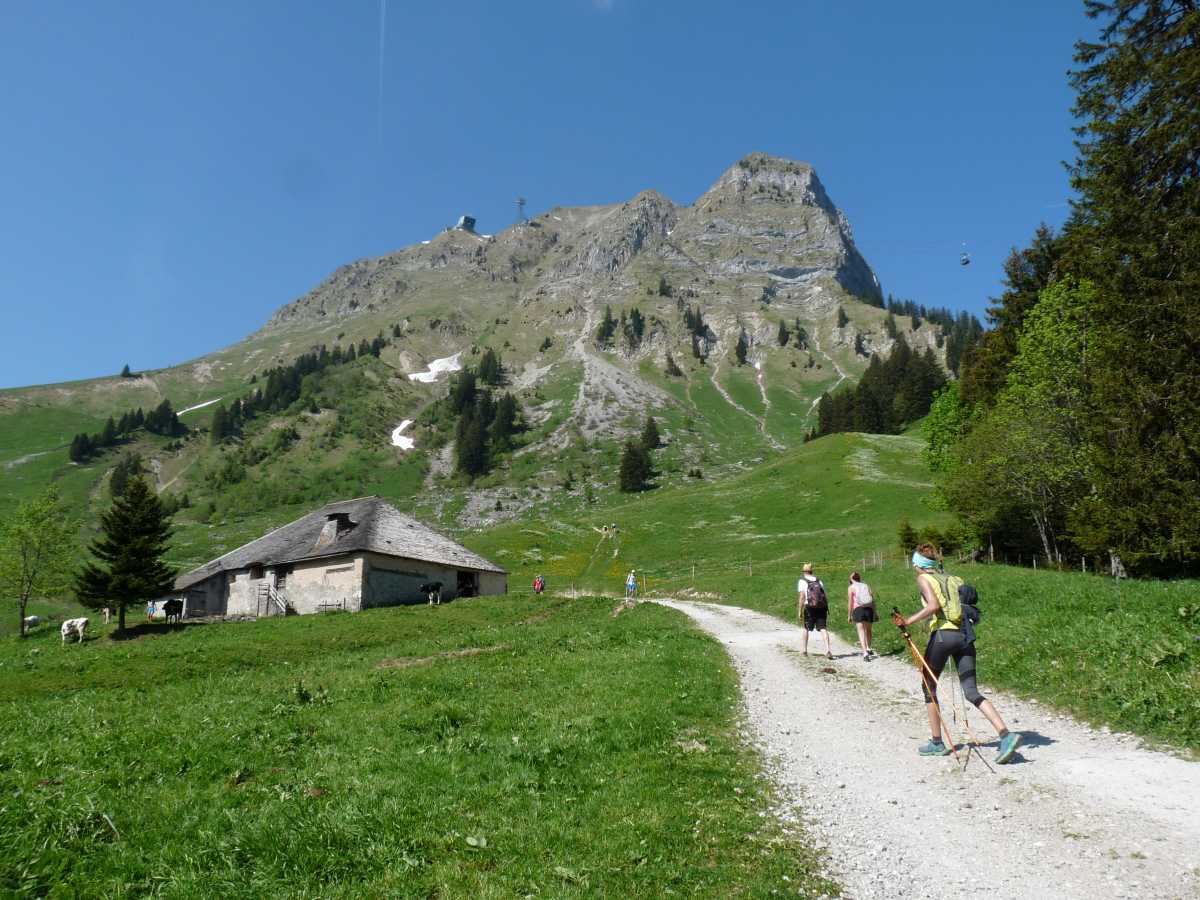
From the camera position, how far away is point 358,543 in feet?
153

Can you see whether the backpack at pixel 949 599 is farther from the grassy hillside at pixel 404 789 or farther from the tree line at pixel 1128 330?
the tree line at pixel 1128 330

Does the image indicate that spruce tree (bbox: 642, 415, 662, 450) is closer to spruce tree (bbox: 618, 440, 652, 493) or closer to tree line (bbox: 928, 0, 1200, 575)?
spruce tree (bbox: 618, 440, 652, 493)

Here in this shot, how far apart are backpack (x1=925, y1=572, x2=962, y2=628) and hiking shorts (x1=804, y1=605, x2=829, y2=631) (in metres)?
10.2

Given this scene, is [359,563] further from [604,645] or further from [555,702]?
[555,702]

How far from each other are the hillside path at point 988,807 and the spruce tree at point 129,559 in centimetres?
4136

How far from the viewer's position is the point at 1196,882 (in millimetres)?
5453

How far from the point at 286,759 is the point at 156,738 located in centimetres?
311

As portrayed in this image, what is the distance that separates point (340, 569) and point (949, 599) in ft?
145

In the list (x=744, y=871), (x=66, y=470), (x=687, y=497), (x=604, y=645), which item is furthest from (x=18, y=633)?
(x=66, y=470)

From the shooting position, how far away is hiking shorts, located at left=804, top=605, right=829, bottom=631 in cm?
1991

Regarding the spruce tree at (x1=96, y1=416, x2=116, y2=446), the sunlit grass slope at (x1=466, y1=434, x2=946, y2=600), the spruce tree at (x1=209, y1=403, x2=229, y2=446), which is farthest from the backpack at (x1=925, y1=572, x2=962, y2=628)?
the spruce tree at (x1=96, y1=416, x2=116, y2=446)

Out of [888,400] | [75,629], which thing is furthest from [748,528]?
[888,400]

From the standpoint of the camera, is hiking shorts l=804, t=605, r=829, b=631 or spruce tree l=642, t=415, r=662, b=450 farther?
spruce tree l=642, t=415, r=662, b=450

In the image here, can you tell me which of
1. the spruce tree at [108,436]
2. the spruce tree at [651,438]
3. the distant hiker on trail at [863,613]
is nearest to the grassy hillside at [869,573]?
the distant hiker on trail at [863,613]
